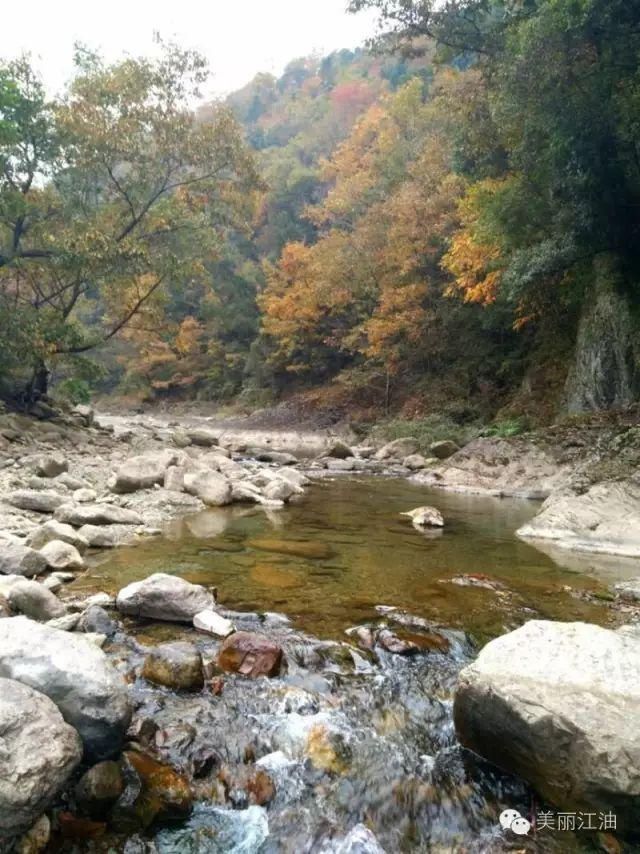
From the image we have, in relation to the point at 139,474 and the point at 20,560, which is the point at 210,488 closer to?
the point at 139,474

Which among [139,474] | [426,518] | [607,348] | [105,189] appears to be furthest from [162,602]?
[105,189]

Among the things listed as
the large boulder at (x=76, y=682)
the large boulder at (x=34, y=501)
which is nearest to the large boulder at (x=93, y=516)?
the large boulder at (x=34, y=501)

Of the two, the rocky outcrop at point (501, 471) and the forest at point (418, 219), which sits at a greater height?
the forest at point (418, 219)

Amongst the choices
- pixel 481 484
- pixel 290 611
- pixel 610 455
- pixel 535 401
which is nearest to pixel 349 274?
pixel 535 401

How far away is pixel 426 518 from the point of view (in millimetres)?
8414

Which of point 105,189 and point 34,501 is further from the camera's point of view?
point 105,189

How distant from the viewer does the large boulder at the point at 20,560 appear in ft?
16.7

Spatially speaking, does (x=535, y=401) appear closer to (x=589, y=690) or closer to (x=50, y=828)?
(x=589, y=690)

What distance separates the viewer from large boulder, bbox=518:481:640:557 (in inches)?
279

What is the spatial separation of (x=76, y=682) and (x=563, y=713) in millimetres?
2269

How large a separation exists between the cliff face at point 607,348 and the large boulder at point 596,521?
5.68 metres

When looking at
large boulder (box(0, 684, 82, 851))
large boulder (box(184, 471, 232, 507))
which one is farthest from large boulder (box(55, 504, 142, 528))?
large boulder (box(0, 684, 82, 851))

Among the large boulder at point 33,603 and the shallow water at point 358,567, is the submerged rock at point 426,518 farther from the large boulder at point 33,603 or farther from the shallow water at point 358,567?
the large boulder at point 33,603

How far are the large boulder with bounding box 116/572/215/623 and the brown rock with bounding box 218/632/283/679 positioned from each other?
0.61 meters
